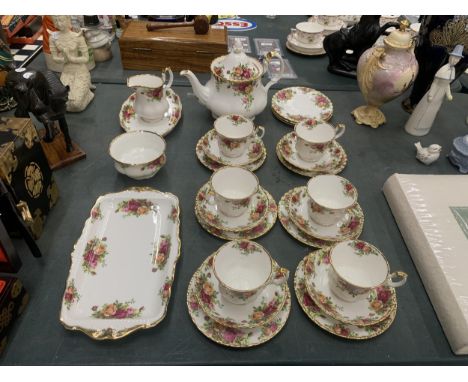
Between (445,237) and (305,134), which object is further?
(305,134)

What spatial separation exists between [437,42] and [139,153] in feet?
3.79

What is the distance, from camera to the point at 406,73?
1.29 meters

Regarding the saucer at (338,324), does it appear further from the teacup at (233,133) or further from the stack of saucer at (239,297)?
the teacup at (233,133)

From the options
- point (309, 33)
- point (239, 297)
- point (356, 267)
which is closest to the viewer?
point (239, 297)

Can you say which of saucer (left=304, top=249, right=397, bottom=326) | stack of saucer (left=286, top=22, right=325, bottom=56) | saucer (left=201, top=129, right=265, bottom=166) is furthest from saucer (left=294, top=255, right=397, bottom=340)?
stack of saucer (left=286, top=22, right=325, bottom=56)

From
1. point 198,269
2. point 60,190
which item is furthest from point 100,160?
point 198,269

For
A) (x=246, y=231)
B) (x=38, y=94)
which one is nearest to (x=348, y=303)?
(x=246, y=231)

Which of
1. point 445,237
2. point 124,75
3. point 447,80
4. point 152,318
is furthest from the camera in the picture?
point 124,75

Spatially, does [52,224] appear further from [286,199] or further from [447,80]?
[447,80]

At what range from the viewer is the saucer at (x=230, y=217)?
1.05 meters

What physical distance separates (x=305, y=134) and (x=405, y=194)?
39 centimetres

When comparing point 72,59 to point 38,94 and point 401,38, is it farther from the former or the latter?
point 401,38

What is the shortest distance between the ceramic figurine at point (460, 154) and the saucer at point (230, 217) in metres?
0.73

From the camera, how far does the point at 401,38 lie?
1.25 metres
